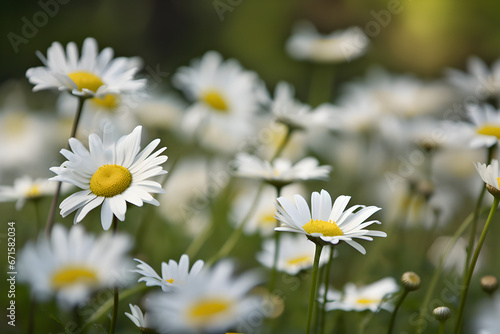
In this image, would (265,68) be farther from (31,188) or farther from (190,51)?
(31,188)

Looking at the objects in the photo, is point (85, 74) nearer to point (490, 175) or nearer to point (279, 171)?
point (279, 171)

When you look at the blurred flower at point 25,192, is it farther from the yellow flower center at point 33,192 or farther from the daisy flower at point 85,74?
the daisy flower at point 85,74

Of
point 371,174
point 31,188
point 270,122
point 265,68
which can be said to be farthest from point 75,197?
point 265,68

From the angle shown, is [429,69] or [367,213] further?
[429,69]

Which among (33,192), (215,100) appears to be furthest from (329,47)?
(33,192)

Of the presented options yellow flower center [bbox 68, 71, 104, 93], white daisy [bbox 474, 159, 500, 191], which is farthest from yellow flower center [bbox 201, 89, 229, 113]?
white daisy [bbox 474, 159, 500, 191]

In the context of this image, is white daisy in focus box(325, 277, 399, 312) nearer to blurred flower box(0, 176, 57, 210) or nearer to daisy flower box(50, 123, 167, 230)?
daisy flower box(50, 123, 167, 230)
